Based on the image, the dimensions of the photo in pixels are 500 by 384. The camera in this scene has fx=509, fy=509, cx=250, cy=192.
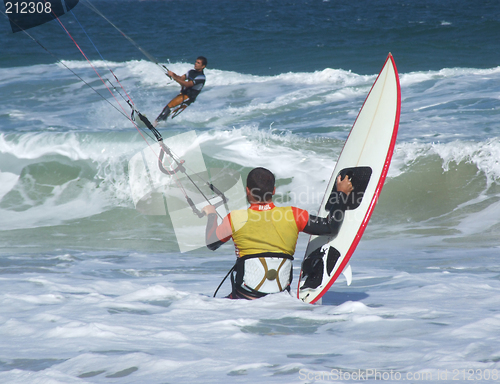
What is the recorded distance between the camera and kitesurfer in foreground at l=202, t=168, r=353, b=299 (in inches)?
106

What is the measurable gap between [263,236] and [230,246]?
290cm

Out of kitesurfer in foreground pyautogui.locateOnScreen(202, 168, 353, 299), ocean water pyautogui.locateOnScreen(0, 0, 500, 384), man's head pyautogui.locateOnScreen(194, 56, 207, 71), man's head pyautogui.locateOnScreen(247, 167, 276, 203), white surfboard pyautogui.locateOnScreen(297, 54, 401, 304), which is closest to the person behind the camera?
ocean water pyautogui.locateOnScreen(0, 0, 500, 384)

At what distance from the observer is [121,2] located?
36.6m

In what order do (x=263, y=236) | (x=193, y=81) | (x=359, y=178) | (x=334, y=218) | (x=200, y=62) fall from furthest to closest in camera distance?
(x=193, y=81) < (x=200, y=62) < (x=359, y=178) < (x=334, y=218) < (x=263, y=236)

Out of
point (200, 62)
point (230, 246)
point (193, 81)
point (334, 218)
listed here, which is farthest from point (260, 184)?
point (193, 81)

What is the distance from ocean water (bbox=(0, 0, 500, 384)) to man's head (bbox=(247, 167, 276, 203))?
2.12ft

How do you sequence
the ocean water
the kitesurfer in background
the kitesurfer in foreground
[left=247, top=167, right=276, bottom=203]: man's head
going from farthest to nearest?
1. the kitesurfer in background
2. the kitesurfer in foreground
3. [left=247, top=167, right=276, bottom=203]: man's head
4. the ocean water

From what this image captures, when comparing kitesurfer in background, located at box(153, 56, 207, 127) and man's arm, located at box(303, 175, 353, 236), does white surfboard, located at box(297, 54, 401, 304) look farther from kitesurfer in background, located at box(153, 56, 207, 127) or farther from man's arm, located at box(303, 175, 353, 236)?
kitesurfer in background, located at box(153, 56, 207, 127)

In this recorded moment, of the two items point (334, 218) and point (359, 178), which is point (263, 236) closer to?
point (334, 218)

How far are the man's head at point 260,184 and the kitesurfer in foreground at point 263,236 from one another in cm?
1

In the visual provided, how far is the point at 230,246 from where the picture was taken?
220 inches

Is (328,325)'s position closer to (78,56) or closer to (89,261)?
(89,261)

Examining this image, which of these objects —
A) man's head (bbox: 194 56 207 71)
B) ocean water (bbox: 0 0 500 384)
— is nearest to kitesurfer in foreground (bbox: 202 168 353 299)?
ocean water (bbox: 0 0 500 384)

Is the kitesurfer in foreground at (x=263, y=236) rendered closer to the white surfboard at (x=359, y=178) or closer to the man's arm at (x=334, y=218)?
the man's arm at (x=334, y=218)
